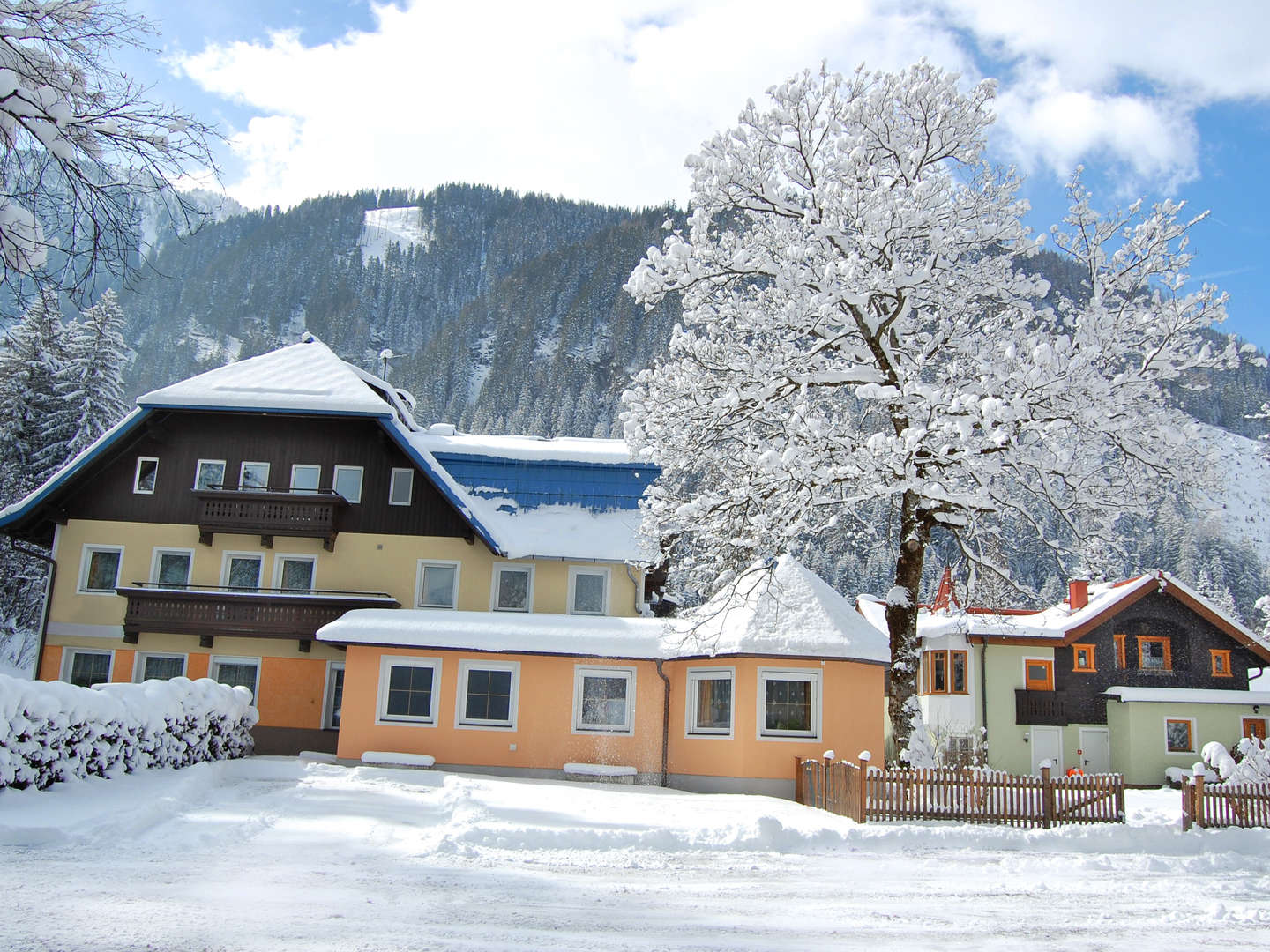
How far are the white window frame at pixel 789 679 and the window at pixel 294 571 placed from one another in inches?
543

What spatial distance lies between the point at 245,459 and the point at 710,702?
15.6 metres

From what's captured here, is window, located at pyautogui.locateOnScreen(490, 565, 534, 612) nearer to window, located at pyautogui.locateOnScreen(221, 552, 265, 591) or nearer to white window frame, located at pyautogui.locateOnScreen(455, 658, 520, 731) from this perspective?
white window frame, located at pyautogui.locateOnScreen(455, 658, 520, 731)

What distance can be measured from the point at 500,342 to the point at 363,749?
6903 inches

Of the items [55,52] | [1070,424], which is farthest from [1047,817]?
[55,52]

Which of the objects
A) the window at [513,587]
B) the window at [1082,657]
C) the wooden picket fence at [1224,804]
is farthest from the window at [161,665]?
the window at [1082,657]

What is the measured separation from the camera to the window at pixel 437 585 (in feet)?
88.7

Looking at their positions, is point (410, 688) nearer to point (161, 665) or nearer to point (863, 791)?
point (161, 665)

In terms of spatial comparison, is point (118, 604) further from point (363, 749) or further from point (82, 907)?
point (82, 907)

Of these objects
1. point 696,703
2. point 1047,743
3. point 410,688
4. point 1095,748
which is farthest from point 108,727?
point 1095,748

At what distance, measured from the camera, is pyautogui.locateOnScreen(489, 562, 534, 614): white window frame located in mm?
27078

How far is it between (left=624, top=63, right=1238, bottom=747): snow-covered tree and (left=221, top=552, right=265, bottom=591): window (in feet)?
46.3

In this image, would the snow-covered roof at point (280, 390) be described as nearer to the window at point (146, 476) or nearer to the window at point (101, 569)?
the window at point (146, 476)

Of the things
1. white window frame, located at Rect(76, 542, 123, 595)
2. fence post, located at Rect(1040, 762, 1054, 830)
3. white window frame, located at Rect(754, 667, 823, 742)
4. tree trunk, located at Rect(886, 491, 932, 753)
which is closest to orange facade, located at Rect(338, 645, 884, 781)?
white window frame, located at Rect(754, 667, 823, 742)

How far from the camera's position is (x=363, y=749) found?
72.9ft
